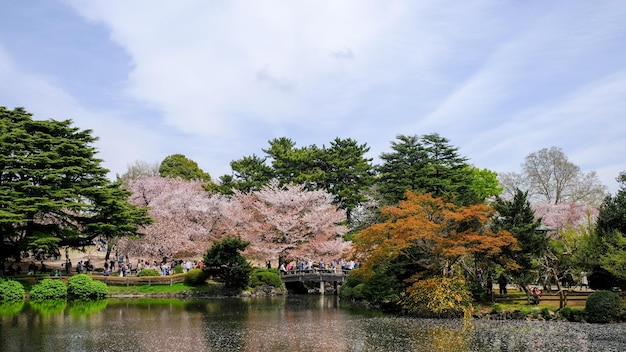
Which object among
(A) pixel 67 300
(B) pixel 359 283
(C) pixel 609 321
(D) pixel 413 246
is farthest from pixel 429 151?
(A) pixel 67 300

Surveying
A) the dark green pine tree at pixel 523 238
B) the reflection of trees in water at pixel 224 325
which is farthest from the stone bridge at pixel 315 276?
the dark green pine tree at pixel 523 238

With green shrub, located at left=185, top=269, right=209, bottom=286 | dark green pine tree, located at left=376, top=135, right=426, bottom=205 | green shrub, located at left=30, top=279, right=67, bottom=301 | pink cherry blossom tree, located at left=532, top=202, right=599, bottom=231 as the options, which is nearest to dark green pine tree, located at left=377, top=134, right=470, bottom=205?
dark green pine tree, located at left=376, top=135, right=426, bottom=205

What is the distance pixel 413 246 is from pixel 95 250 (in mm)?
44627

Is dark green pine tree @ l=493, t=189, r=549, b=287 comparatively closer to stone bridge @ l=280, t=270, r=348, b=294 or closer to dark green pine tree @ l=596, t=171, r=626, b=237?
dark green pine tree @ l=596, t=171, r=626, b=237

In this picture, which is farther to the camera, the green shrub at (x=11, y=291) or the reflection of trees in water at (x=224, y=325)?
the green shrub at (x=11, y=291)

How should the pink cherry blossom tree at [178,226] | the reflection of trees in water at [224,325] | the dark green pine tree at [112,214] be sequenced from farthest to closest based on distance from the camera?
the pink cherry blossom tree at [178,226], the dark green pine tree at [112,214], the reflection of trees in water at [224,325]

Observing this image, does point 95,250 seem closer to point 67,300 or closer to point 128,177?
point 128,177

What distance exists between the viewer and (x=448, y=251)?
1075 inches

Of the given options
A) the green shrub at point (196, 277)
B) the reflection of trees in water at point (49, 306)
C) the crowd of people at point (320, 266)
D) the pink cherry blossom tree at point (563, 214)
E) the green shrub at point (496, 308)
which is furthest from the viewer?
the pink cherry blossom tree at point (563, 214)

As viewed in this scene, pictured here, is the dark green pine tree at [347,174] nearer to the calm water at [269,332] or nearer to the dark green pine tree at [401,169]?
the dark green pine tree at [401,169]

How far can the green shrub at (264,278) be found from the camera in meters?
43.3

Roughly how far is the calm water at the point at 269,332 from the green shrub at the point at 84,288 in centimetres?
595

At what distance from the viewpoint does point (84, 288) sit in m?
37.1

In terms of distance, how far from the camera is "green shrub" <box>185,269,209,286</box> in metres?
41.4
